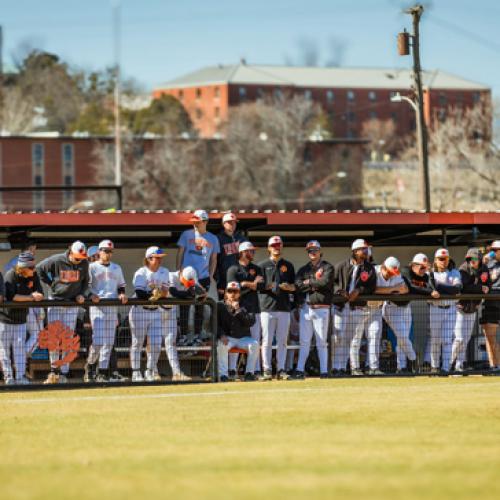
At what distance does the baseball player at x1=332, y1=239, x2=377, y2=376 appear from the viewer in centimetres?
1578

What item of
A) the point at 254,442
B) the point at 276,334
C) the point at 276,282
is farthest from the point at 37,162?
the point at 254,442

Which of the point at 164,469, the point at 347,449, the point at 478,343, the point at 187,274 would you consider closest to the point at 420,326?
the point at 478,343

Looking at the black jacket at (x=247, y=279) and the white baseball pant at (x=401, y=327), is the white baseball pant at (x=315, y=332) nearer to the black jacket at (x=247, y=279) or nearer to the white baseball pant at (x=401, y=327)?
the black jacket at (x=247, y=279)

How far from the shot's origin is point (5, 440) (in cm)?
1031

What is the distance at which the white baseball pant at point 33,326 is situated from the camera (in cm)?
1476

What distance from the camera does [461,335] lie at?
52.6 feet

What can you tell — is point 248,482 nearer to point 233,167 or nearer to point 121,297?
point 121,297

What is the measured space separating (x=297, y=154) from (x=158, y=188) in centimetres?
1514

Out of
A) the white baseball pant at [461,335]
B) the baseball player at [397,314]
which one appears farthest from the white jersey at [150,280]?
the white baseball pant at [461,335]

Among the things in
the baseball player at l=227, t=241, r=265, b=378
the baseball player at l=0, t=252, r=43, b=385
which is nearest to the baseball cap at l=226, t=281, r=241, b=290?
the baseball player at l=227, t=241, r=265, b=378

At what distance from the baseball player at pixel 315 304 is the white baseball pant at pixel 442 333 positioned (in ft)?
4.59

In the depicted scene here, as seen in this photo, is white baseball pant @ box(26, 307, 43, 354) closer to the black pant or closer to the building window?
the black pant

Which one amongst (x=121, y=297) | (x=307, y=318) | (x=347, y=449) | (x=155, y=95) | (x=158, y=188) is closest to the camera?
(x=347, y=449)

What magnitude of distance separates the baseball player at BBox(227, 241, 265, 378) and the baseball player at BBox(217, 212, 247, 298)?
0.48 meters
